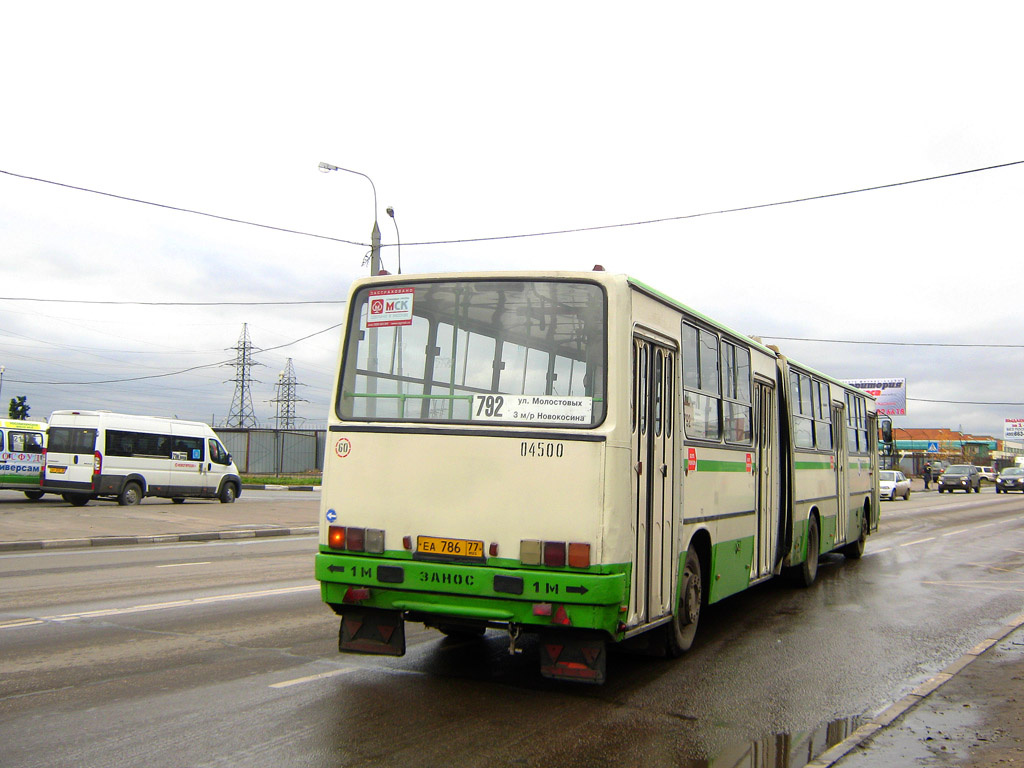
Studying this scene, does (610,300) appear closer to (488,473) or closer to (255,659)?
(488,473)

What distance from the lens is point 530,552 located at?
592 centimetres

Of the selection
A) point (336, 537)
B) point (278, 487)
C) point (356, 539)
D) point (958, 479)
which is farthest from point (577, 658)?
point (958, 479)

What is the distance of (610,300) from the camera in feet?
20.5

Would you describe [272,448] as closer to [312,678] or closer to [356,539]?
[312,678]

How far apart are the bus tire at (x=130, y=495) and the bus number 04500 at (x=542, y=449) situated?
23.0m

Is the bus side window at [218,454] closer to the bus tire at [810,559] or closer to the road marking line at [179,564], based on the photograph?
the road marking line at [179,564]

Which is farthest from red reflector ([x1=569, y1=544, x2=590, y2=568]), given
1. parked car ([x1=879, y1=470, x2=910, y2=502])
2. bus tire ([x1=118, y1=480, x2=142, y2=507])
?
parked car ([x1=879, y1=470, x2=910, y2=502])

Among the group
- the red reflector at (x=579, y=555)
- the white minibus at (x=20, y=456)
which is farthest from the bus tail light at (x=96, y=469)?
the red reflector at (x=579, y=555)

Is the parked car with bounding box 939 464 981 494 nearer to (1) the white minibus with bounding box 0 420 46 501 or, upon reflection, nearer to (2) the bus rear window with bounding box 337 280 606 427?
(1) the white minibus with bounding box 0 420 46 501

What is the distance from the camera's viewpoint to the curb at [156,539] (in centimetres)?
1530

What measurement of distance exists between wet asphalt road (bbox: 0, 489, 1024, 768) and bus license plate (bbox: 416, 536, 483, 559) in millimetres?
995

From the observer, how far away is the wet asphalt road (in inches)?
201

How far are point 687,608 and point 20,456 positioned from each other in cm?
2539

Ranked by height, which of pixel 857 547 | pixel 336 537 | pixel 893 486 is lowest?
pixel 857 547
